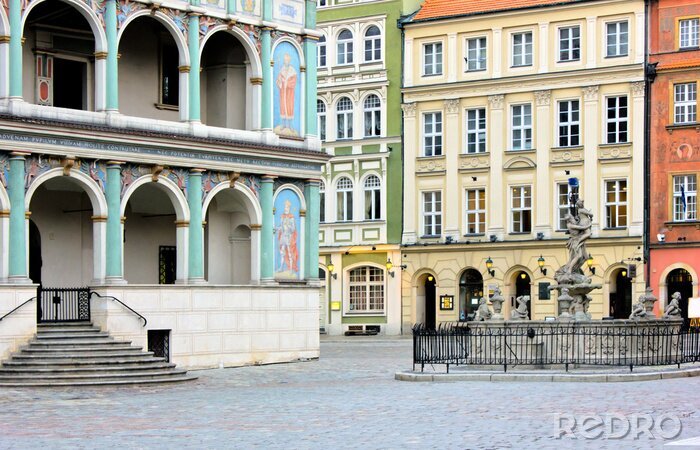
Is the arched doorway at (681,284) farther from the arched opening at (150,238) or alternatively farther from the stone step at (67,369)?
the stone step at (67,369)

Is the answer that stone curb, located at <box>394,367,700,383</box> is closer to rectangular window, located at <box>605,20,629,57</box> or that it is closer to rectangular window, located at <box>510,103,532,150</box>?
rectangular window, located at <box>605,20,629,57</box>

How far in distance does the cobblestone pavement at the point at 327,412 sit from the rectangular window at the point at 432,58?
1286 inches

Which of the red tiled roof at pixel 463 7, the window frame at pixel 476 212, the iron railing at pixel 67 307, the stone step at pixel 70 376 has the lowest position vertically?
the stone step at pixel 70 376

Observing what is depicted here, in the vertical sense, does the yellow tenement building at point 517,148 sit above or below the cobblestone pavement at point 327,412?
above

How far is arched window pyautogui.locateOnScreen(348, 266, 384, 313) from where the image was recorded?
65812 mm

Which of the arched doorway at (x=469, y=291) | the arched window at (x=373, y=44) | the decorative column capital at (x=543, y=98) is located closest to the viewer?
the decorative column capital at (x=543, y=98)

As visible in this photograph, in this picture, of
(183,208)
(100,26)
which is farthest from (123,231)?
(100,26)

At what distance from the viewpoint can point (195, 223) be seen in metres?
37.9

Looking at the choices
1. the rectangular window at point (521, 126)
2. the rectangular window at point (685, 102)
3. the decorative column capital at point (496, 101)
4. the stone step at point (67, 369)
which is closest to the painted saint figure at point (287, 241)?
the stone step at point (67, 369)

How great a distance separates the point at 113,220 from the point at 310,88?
8.27m

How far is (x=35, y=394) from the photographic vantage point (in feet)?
96.8

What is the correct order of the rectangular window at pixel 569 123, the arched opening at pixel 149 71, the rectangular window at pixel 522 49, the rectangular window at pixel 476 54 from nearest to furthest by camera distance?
1. the arched opening at pixel 149 71
2. the rectangular window at pixel 569 123
3. the rectangular window at pixel 522 49
4. the rectangular window at pixel 476 54

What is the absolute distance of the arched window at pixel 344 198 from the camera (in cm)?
6631

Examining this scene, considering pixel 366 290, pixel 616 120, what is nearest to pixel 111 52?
pixel 616 120
